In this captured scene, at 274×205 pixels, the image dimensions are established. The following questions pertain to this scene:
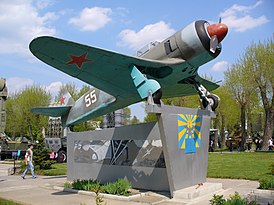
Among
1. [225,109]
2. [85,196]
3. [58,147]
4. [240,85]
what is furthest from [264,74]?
Result: [85,196]

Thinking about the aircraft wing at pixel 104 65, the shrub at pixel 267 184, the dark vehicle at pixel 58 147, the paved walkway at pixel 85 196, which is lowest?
the paved walkway at pixel 85 196

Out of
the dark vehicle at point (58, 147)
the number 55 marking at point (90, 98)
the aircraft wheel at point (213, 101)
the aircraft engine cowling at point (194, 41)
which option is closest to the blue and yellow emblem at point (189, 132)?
the aircraft wheel at point (213, 101)

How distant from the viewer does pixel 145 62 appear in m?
10.2

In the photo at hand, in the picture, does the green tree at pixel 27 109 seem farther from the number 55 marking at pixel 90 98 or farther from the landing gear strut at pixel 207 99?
the landing gear strut at pixel 207 99

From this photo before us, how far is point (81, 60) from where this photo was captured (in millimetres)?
9711

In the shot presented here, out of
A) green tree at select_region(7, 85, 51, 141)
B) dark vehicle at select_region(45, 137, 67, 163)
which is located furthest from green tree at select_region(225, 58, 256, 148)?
green tree at select_region(7, 85, 51, 141)

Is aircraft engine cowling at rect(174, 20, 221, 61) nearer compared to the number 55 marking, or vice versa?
aircraft engine cowling at rect(174, 20, 221, 61)

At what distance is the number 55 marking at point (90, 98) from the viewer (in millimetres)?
13538

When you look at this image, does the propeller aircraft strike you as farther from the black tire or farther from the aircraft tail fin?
the black tire

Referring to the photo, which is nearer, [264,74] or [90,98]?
[90,98]

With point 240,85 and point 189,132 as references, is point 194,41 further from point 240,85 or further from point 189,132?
point 240,85

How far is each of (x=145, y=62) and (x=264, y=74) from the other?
22520 millimetres

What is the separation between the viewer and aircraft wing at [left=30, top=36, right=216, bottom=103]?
908 centimetres

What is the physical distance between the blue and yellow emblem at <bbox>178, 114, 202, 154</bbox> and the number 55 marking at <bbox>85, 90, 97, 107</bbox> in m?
4.52
